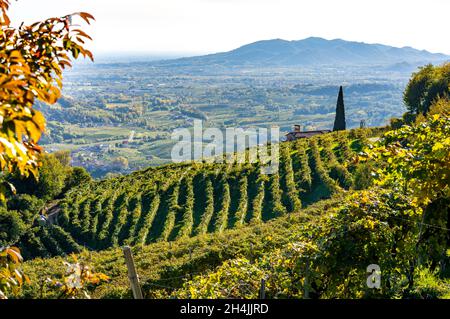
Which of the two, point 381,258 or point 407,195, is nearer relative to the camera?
point 381,258

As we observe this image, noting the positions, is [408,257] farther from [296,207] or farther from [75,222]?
[75,222]

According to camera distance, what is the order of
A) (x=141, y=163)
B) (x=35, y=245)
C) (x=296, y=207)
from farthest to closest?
(x=141, y=163) < (x=35, y=245) < (x=296, y=207)

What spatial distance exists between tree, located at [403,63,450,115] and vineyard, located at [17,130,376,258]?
13.5m

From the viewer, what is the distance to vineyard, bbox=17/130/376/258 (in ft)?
86.7

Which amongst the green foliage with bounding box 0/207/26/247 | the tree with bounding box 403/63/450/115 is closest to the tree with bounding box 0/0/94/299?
the green foliage with bounding box 0/207/26/247

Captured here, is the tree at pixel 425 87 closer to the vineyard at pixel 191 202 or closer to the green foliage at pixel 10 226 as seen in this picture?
the vineyard at pixel 191 202

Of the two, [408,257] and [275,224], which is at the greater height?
[408,257]

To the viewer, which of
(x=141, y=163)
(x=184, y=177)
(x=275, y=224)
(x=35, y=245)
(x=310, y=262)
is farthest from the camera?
(x=141, y=163)

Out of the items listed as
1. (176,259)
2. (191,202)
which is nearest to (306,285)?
(176,259)

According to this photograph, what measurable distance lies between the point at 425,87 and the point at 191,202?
30028 millimetres
